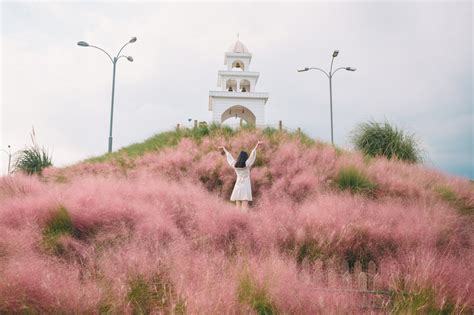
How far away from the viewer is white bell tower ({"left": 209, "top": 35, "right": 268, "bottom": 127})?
29.8 m

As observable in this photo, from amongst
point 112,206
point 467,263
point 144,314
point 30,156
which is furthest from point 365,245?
point 30,156

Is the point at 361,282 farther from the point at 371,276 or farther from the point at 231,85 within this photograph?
the point at 231,85

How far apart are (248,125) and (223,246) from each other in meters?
12.1

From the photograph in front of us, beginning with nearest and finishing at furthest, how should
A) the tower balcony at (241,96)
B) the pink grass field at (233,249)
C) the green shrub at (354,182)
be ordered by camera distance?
1. the pink grass field at (233,249)
2. the green shrub at (354,182)
3. the tower balcony at (241,96)

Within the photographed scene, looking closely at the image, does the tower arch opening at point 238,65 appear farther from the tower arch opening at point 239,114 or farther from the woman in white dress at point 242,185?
the woman in white dress at point 242,185

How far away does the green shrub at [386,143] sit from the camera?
57.4ft

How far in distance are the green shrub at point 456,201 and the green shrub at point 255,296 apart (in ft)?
28.8

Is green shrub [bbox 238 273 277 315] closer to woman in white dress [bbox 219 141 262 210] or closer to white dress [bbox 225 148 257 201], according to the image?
woman in white dress [bbox 219 141 262 210]

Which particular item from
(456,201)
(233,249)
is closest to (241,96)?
(456,201)

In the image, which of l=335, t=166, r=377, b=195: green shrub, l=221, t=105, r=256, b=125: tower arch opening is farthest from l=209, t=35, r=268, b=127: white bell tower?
l=335, t=166, r=377, b=195: green shrub

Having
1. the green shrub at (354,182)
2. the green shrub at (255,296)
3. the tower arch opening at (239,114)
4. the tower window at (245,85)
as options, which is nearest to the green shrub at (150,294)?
the green shrub at (255,296)

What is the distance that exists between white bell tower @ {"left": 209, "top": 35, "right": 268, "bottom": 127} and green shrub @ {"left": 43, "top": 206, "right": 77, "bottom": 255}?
21471 millimetres

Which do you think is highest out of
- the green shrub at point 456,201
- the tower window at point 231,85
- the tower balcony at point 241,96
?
the tower window at point 231,85

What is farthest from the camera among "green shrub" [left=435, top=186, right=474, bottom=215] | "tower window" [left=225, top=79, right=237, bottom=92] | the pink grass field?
"tower window" [left=225, top=79, right=237, bottom=92]
